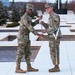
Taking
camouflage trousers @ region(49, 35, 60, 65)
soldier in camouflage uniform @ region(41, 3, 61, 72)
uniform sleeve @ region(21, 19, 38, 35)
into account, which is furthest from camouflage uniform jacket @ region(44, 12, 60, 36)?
uniform sleeve @ region(21, 19, 38, 35)

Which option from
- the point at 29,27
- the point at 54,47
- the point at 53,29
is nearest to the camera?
the point at 29,27

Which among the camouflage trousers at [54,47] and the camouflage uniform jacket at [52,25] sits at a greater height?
the camouflage uniform jacket at [52,25]

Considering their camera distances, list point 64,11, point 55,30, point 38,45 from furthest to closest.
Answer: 1. point 64,11
2. point 38,45
3. point 55,30

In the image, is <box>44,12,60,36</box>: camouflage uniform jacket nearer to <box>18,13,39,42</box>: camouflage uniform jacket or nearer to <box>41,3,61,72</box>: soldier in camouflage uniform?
<box>41,3,61,72</box>: soldier in camouflage uniform

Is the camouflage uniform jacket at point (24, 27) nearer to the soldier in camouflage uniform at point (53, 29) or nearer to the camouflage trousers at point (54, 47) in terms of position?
the soldier in camouflage uniform at point (53, 29)

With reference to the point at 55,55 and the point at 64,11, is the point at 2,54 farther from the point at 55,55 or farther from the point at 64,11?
the point at 64,11

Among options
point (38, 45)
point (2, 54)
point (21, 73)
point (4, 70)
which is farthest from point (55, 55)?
point (38, 45)

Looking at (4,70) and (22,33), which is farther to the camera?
(4,70)

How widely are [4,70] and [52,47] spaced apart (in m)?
1.54

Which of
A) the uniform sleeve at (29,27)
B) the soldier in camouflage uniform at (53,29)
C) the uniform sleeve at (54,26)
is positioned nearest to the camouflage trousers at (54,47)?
the soldier in camouflage uniform at (53,29)

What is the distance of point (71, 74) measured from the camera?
7672mm

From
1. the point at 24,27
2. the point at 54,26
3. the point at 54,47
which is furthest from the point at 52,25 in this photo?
the point at 24,27

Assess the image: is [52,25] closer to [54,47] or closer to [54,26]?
[54,26]

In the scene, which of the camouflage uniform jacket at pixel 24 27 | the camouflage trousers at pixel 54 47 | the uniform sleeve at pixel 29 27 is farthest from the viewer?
the camouflage trousers at pixel 54 47
